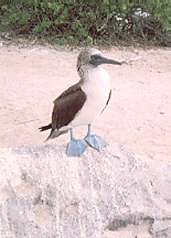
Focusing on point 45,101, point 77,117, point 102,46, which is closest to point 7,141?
point 45,101

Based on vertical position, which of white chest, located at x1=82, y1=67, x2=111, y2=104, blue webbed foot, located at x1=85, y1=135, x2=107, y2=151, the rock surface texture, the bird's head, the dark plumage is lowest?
the rock surface texture

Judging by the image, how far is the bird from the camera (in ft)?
11.2

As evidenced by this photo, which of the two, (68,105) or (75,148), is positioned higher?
(68,105)

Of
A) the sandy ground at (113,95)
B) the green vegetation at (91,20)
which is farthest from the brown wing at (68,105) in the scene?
the green vegetation at (91,20)

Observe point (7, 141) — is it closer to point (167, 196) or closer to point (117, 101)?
point (117, 101)

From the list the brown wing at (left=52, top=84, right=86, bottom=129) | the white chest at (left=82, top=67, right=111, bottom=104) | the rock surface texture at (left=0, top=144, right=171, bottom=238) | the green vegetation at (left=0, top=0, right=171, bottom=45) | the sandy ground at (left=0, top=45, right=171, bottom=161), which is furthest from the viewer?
the green vegetation at (left=0, top=0, right=171, bottom=45)

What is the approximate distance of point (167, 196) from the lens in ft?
11.6

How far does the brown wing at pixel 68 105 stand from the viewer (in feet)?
11.5

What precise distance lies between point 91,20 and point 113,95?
240cm

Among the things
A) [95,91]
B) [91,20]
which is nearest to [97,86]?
[95,91]

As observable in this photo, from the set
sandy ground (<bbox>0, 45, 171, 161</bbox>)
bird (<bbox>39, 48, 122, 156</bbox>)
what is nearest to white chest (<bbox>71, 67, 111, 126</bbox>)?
bird (<bbox>39, 48, 122, 156</bbox>)

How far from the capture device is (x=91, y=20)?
29.1 ft

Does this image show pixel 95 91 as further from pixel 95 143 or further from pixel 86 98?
pixel 95 143

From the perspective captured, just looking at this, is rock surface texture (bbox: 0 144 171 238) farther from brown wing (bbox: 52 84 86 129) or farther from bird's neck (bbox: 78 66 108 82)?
bird's neck (bbox: 78 66 108 82)
